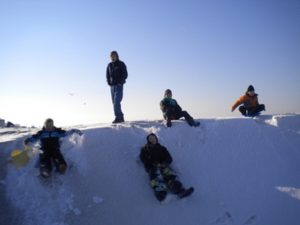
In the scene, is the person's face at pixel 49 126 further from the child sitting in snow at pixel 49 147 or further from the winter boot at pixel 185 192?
the winter boot at pixel 185 192

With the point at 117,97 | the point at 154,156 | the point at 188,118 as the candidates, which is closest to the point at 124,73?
the point at 117,97

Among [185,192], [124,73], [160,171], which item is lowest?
[185,192]

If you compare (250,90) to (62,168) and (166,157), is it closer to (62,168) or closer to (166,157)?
(166,157)

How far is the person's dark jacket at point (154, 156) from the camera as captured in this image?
710 centimetres

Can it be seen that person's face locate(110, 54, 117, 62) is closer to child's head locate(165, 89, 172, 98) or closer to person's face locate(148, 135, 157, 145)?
child's head locate(165, 89, 172, 98)

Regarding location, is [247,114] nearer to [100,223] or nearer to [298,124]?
[298,124]

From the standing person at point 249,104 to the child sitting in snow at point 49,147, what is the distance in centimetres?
666

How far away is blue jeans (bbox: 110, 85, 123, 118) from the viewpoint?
30.6ft

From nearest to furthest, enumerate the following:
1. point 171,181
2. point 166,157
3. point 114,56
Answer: point 171,181
point 166,157
point 114,56

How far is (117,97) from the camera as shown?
368 inches

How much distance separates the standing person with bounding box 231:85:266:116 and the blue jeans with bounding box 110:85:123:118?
440cm

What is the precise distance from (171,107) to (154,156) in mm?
2365

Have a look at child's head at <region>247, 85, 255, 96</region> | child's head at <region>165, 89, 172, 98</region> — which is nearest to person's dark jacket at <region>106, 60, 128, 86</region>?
child's head at <region>165, 89, 172, 98</region>

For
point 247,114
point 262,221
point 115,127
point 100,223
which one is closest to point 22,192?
point 100,223
